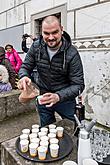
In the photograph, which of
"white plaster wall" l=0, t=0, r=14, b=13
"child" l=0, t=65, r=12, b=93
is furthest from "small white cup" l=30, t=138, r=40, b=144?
"white plaster wall" l=0, t=0, r=14, b=13

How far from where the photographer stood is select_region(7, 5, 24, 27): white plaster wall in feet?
18.4

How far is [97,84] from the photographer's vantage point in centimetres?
363

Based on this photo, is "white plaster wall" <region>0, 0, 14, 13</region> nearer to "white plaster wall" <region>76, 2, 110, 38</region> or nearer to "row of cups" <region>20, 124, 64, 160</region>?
"white plaster wall" <region>76, 2, 110, 38</region>

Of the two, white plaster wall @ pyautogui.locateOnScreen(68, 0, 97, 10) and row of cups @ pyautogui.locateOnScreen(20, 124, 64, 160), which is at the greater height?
white plaster wall @ pyautogui.locateOnScreen(68, 0, 97, 10)

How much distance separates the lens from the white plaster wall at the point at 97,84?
347 centimetres

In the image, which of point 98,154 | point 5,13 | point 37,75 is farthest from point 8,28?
point 98,154

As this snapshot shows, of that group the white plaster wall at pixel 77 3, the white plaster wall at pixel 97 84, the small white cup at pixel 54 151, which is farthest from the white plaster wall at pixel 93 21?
the small white cup at pixel 54 151

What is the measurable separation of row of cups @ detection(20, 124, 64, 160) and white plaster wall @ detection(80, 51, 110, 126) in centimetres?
202

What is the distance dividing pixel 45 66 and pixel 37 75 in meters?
0.26

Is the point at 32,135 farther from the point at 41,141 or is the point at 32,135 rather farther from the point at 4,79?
the point at 4,79

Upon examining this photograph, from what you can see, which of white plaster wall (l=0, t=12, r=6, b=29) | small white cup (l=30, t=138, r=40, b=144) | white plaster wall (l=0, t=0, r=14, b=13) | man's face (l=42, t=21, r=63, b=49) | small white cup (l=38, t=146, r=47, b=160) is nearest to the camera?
small white cup (l=38, t=146, r=47, b=160)

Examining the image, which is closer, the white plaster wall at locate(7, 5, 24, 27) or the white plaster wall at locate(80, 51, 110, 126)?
the white plaster wall at locate(80, 51, 110, 126)

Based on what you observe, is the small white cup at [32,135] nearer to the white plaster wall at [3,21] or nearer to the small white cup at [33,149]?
the small white cup at [33,149]

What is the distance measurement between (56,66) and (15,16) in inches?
170
